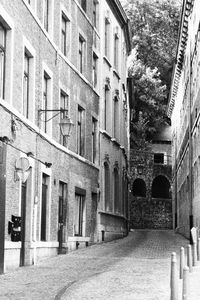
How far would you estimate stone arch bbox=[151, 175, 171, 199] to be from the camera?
7000 cm

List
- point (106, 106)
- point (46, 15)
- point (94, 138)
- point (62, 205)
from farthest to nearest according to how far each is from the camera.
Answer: point (106, 106) → point (94, 138) → point (62, 205) → point (46, 15)

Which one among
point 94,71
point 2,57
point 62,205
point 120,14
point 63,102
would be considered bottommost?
point 62,205

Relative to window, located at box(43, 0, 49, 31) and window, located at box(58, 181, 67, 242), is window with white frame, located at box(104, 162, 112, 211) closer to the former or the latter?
window, located at box(58, 181, 67, 242)

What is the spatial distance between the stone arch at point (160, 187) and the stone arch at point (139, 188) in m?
2.00

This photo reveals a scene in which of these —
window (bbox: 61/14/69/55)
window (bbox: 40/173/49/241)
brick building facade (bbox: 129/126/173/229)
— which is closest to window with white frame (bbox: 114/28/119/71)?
window (bbox: 61/14/69/55)

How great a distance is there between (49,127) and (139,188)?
151 feet

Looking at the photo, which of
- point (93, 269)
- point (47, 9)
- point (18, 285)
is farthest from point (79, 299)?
point (47, 9)

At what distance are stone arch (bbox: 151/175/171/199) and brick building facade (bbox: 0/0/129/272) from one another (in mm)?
37148

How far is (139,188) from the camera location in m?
68.8

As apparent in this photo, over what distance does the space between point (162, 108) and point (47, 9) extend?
45.9m

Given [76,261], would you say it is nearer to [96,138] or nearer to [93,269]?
[93,269]

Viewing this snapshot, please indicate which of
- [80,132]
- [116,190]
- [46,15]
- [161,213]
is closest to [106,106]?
[116,190]

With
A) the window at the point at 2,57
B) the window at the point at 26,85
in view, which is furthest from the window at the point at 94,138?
the window at the point at 2,57

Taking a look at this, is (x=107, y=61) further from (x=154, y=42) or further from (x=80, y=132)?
(x=154, y=42)
